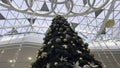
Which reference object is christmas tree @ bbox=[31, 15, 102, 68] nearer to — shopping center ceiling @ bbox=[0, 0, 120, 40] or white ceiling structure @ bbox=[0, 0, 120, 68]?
white ceiling structure @ bbox=[0, 0, 120, 68]

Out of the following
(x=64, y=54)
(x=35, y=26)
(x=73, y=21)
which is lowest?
(x=35, y=26)

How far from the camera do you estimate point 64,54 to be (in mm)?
5516

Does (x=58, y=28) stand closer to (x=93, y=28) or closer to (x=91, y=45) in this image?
(x=91, y=45)

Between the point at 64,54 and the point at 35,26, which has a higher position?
the point at 64,54

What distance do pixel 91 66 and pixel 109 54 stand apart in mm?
15714

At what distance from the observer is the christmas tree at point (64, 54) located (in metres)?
5.33

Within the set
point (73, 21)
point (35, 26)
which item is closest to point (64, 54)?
point (35, 26)

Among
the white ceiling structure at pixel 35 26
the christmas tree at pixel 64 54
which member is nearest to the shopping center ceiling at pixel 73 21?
the white ceiling structure at pixel 35 26

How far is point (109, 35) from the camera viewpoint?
32.7 meters

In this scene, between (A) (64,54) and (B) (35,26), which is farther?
(B) (35,26)

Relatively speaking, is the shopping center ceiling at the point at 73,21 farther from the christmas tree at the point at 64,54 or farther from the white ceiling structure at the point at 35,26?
the christmas tree at the point at 64,54

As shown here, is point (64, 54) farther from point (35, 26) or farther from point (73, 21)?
point (73, 21)

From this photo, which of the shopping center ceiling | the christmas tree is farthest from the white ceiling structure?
the christmas tree

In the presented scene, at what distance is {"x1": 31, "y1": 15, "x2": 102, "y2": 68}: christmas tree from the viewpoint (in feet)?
17.5
